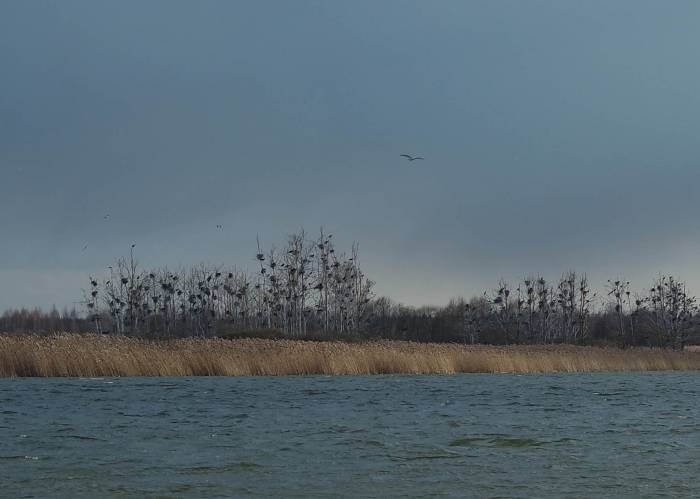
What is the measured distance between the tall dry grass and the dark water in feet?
7.78

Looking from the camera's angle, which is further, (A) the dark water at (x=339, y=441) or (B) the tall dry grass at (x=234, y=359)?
(B) the tall dry grass at (x=234, y=359)

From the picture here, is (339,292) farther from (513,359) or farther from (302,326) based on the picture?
(513,359)

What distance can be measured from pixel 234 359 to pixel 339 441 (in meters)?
19.1

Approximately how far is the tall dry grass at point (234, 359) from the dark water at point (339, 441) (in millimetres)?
2372

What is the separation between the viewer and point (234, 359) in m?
34.8

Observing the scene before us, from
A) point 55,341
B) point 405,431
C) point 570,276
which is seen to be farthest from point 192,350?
point 570,276

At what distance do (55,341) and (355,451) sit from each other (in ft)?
74.5

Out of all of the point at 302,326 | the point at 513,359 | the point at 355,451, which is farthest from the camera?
the point at 302,326

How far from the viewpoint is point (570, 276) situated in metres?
91.9

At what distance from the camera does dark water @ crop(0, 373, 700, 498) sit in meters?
11.7

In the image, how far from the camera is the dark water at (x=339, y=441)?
38.4 feet

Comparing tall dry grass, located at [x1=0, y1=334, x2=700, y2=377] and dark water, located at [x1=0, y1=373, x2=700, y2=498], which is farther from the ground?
tall dry grass, located at [x1=0, y1=334, x2=700, y2=377]

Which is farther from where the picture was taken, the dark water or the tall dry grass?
the tall dry grass

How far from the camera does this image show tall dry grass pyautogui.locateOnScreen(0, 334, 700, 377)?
3162 centimetres
